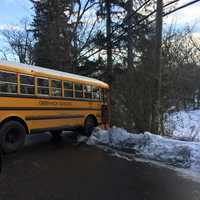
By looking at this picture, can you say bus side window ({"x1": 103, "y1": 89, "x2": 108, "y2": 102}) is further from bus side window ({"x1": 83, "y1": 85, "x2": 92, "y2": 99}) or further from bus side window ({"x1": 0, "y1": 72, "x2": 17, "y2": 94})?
bus side window ({"x1": 0, "y1": 72, "x2": 17, "y2": 94})

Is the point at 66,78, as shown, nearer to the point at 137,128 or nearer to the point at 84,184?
the point at 137,128

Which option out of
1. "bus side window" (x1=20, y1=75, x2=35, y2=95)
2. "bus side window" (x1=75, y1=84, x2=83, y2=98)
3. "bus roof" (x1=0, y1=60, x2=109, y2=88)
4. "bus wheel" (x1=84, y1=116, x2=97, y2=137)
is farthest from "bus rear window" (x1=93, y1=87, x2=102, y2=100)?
"bus side window" (x1=20, y1=75, x2=35, y2=95)

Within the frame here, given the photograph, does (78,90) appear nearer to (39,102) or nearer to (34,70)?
(39,102)

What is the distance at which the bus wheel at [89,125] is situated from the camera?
13.4m

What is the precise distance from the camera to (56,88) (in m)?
11.2

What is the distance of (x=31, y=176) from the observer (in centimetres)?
696

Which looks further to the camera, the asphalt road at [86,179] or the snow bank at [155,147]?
the snow bank at [155,147]

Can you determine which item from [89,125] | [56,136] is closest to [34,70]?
[56,136]

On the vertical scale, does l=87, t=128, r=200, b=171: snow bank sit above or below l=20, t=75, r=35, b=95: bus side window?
below

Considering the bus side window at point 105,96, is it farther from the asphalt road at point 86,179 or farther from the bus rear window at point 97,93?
the asphalt road at point 86,179

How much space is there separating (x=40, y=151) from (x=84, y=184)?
4.23 meters

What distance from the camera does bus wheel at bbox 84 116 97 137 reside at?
43.9 ft

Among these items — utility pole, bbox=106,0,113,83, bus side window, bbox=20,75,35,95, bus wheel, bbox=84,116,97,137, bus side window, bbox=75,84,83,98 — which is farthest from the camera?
utility pole, bbox=106,0,113,83

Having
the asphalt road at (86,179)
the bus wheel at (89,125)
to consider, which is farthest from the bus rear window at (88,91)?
the asphalt road at (86,179)
